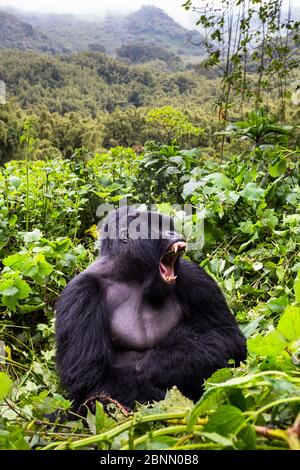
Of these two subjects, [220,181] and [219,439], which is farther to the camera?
[220,181]

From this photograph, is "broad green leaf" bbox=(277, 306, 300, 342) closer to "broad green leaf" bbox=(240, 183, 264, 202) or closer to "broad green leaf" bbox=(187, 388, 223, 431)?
"broad green leaf" bbox=(187, 388, 223, 431)

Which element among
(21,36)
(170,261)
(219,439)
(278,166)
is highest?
(21,36)

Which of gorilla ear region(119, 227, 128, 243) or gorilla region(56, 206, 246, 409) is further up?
gorilla ear region(119, 227, 128, 243)

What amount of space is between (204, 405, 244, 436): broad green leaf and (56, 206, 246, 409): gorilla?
144cm

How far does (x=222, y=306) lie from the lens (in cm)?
239

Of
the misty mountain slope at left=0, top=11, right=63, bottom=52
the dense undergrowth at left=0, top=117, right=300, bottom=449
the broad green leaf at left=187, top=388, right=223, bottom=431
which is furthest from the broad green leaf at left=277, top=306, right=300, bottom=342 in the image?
the misty mountain slope at left=0, top=11, right=63, bottom=52

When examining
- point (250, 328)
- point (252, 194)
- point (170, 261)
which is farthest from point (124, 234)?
point (252, 194)

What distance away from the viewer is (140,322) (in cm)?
229

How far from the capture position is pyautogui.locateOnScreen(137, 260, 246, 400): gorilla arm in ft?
6.78

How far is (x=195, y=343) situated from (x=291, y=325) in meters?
1.43

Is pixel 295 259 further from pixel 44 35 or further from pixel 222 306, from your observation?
pixel 44 35

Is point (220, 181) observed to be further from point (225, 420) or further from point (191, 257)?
point (225, 420)

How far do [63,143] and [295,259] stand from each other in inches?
801
